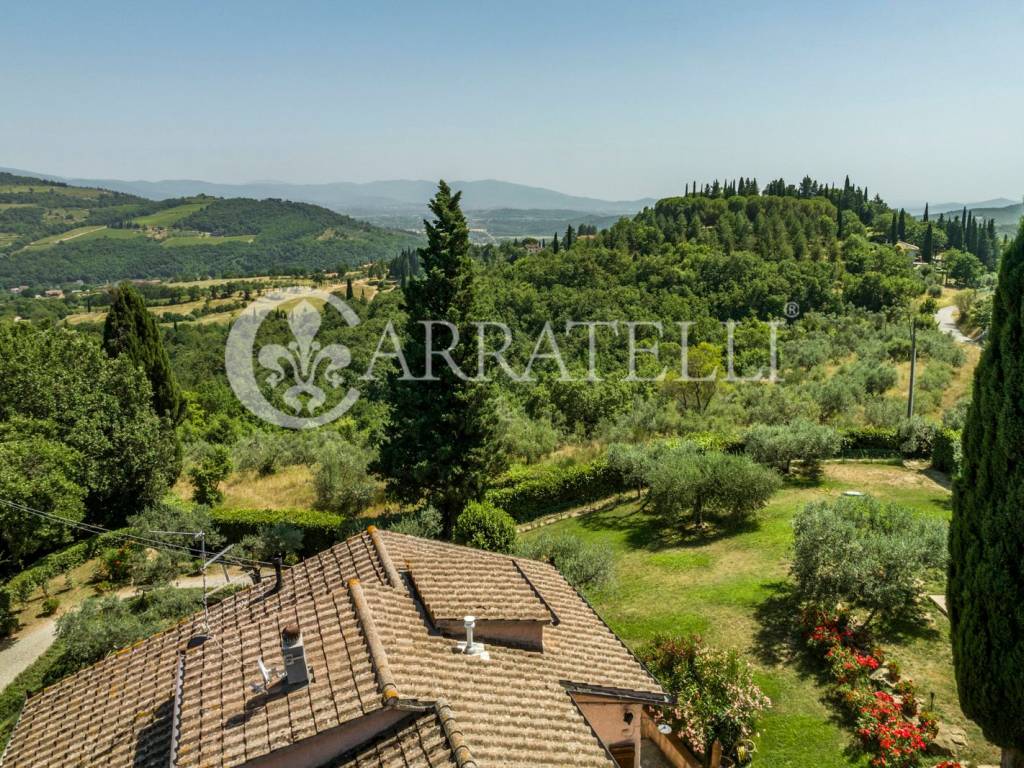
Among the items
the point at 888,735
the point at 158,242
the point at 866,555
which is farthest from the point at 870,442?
the point at 158,242

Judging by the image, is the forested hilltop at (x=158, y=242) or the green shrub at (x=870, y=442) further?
the forested hilltop at (x=158, y=242)

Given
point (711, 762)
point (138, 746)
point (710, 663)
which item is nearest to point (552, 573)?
point (710, 663)

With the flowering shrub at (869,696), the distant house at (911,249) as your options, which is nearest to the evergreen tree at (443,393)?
the flowering shrub at (869,696)

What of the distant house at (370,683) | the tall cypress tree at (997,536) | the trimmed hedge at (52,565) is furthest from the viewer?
the trimmed hedge at (52,565)

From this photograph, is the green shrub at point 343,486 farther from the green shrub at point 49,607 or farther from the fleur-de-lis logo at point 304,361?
the fleur-de-lis logo at point 304,361

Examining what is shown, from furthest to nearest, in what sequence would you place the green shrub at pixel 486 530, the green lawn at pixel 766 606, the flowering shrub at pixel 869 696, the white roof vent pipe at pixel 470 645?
the green shrub at pixel 486 530
the green lawn at pixel 766 606
the flowering shrub at pixel 869 696
the white roof vent pipe at pixel 470 645

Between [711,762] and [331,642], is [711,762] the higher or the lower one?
the lower one

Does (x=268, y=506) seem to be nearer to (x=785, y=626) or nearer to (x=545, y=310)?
(x=785, y=626)
